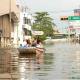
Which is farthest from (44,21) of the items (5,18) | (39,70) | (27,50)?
(39,70)

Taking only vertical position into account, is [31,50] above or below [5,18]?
below

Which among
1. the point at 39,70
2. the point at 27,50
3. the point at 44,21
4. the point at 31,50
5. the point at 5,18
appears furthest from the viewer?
the point at 44,21

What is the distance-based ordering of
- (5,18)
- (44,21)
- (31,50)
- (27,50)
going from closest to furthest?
(31,50) < (27,50) < (5,18) < (44,21)

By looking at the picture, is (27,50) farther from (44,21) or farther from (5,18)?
(44,21)

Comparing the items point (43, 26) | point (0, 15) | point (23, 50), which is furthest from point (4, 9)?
point (43, 26)

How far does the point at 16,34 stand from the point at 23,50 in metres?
36.2

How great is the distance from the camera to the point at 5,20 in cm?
7444

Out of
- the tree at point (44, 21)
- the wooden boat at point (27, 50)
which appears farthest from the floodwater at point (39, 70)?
the tree at point (44, 21)

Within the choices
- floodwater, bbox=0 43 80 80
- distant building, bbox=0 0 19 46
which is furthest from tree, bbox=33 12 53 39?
floodwater, bbox=0 43 80 80

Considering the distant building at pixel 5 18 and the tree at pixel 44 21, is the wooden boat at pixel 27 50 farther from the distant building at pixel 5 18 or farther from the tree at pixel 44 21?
the tree at pixel 44 21

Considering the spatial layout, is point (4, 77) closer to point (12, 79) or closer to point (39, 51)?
point (12, 79)

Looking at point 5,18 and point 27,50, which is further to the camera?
point 5,18

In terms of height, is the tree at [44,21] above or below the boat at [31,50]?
above

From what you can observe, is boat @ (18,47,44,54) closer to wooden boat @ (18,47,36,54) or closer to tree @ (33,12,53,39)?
wooden boat @ (18,47,36,54)
